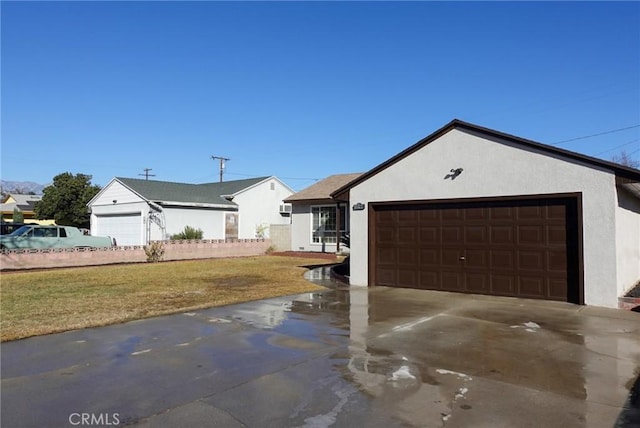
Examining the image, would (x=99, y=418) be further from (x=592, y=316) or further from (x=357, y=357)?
(x=592, y=316)

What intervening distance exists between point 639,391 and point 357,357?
329 cm

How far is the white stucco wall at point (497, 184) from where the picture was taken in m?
9.84

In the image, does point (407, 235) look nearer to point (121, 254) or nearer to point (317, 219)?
point (317, 219)

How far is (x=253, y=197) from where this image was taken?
32875mm

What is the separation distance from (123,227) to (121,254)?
8.50 metres

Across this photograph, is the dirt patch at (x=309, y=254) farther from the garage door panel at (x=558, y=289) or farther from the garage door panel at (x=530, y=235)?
the garage door panel at (x=558, y=289)

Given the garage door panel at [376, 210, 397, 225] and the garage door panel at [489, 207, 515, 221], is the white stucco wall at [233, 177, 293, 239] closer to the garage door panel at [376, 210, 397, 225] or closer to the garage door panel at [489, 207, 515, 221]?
the garage door panel at [376, 210, 397, 225]

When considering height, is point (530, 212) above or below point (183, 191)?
below

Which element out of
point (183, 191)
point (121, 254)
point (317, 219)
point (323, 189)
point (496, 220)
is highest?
point (183, 191)

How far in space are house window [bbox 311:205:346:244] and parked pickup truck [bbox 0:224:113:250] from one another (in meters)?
11.3

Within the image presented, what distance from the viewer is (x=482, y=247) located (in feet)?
38.0

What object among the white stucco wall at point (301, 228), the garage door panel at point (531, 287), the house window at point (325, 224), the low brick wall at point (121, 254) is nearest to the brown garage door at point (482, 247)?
the garage door panel at point (531, 287)

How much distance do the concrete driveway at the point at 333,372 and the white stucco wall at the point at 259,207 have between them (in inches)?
915

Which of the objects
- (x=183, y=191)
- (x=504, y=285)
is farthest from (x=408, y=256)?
(x=183, y=191)
